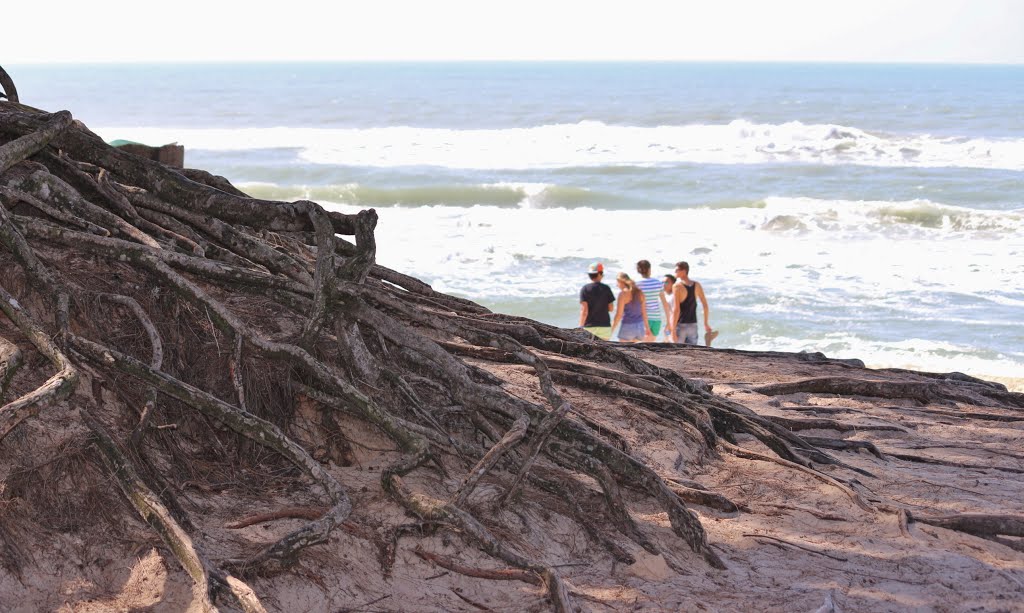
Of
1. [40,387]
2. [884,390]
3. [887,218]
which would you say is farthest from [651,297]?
[887,218]

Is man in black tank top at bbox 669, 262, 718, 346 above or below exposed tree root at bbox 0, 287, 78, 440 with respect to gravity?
below

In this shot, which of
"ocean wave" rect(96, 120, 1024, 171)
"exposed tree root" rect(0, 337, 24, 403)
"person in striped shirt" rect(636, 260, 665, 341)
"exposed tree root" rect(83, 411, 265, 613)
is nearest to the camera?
"exposed tree root" rect(83, 411, 265, 613)

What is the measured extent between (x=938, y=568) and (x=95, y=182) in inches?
179

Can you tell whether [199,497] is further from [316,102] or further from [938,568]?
[316,102]

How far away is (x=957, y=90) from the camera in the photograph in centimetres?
9012

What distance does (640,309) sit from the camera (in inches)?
466

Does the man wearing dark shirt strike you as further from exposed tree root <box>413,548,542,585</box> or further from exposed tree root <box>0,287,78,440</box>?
exposed tree root <box>0,287,78,440</box>

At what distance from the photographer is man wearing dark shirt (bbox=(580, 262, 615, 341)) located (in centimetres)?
1220

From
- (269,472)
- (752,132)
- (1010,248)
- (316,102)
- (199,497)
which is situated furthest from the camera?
(316,102)

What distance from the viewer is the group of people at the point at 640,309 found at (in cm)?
1180

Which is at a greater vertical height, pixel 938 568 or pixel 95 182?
pixel 95 182

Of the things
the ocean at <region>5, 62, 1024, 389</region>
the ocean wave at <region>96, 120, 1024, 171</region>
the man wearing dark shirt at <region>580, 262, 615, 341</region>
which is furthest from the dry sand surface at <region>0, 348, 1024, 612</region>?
the ocean wave at <region>96, 120, 1024, 171</region>

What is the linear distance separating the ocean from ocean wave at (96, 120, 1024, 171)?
0.63ft

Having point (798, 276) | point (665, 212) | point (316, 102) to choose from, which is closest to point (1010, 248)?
point (798, 276)
